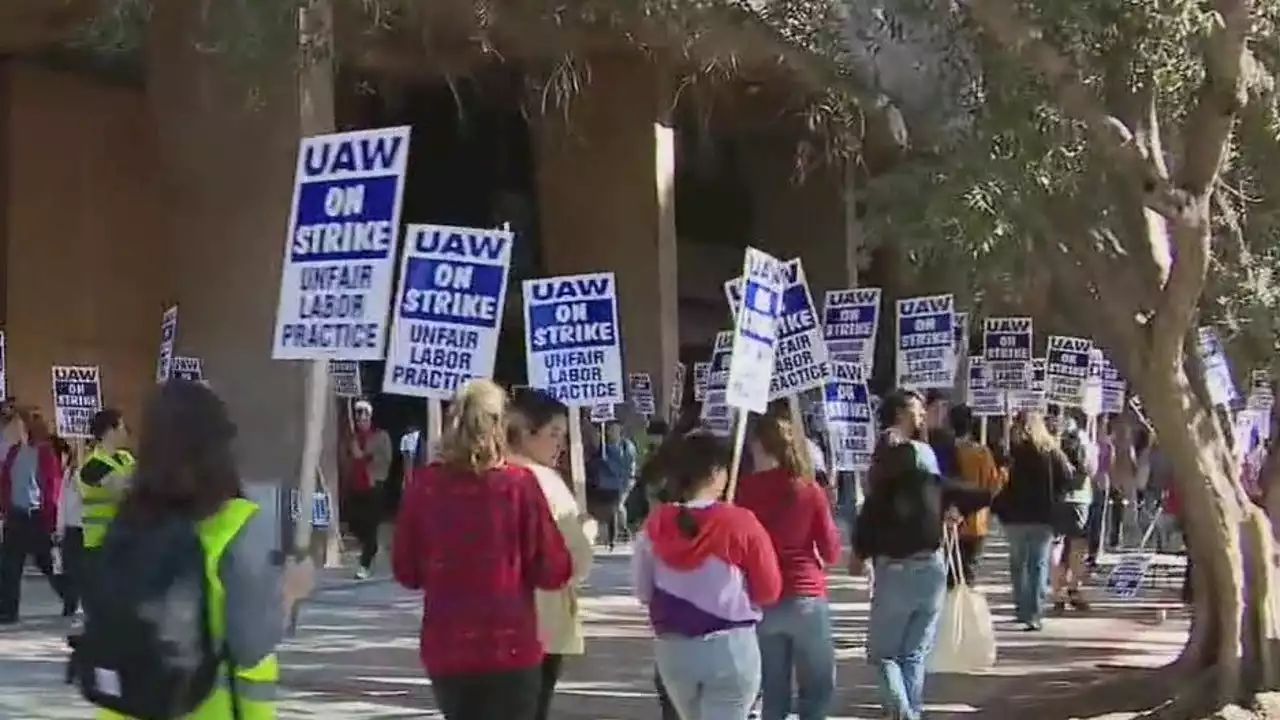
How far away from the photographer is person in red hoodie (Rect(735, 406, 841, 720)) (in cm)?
795

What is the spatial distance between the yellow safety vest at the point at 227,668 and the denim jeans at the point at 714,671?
2.51 m

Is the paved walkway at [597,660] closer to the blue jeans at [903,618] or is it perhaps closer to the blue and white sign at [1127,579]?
the blue and white sign at [1127,579]

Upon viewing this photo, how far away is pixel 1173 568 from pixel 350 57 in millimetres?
9431

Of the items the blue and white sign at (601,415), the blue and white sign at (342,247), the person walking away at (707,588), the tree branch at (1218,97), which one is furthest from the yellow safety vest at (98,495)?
the blue and white sign at (601,415)

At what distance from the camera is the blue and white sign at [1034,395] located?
19.0m

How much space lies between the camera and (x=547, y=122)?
28859 millimetres

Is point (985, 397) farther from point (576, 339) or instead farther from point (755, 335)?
point (755, 335)

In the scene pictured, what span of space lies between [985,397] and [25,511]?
9.63m

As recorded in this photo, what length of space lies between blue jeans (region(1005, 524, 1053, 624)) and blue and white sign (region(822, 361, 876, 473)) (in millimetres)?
2075

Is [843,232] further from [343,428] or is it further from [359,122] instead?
[343,428]

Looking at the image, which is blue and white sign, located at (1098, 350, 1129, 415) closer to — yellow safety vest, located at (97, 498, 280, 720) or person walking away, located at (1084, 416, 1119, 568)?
person walking away, located at (1084, 416, 1119, 568)

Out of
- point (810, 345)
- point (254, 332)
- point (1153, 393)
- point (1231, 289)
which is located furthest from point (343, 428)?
point (1153, 393)

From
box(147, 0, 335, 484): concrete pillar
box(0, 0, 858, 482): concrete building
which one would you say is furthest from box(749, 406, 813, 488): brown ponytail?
box(147, 0, 335, 484): concrete pillar

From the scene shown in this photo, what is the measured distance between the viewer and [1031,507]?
558 inches
